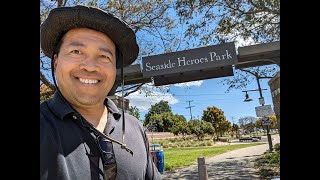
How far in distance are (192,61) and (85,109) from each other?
15.9 ft

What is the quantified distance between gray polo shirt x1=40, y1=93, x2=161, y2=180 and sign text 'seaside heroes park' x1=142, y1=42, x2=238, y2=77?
469 centimetres

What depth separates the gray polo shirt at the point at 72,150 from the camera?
100 cm

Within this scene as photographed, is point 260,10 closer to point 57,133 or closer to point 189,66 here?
point 189,66

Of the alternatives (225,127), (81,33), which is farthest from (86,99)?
(225,127)

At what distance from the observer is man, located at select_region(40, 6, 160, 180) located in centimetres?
110

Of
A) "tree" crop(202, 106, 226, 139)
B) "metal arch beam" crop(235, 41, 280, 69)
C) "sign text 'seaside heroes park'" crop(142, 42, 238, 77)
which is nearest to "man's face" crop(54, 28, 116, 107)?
"sign text 'seaside heroes park'" crop(142, 42, 238, 77)

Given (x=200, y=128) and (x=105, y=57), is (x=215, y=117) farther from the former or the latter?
(x=105, y=57)

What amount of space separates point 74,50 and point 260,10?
8122 millimetres

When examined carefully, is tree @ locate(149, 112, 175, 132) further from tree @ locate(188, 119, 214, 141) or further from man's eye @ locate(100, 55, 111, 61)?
man's eye @ locate(100, 55, 111, 61)

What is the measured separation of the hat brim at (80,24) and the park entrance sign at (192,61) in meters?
4.52

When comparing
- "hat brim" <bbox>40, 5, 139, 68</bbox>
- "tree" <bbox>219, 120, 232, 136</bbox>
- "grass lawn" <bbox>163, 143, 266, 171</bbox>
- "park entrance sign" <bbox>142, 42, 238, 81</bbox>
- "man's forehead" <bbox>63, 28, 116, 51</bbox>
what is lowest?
"grass lawn" <bbox>163, 143, 266, 171</bbox>

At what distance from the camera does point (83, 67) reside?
50.0 inches

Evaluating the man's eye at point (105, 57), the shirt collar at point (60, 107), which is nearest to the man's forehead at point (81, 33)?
the man's eye at point (105, 57)
